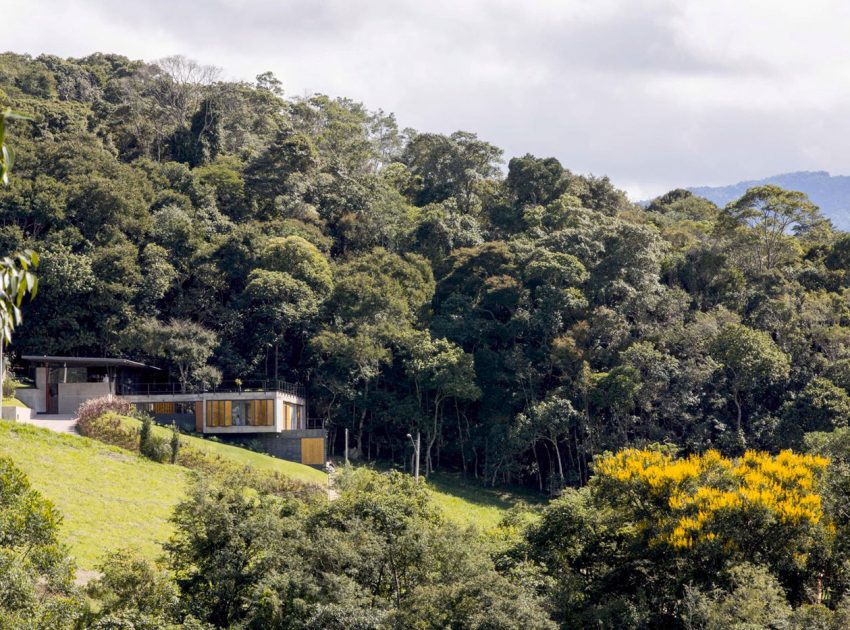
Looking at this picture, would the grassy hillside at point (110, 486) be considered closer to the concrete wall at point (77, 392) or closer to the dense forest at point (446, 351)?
the dense forest at point (446, 351)

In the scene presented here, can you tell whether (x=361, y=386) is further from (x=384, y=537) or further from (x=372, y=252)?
(x=384, y=537)

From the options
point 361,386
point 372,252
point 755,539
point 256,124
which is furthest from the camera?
point 256,124

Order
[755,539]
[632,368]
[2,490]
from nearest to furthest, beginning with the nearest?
[2,490], [755,539], [632,368]

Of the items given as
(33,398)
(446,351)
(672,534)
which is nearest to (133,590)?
(672,534)

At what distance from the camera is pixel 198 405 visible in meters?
46.9

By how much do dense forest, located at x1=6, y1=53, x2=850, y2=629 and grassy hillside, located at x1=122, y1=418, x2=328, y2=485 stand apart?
521cm

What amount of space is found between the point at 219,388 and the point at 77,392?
244 inches

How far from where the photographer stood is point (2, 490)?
21.7 m

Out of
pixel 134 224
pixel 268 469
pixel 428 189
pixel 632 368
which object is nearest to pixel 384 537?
pixel 268 469

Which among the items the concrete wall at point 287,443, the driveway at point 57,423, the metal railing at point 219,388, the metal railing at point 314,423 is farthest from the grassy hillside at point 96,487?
the metal railing at point 314,423

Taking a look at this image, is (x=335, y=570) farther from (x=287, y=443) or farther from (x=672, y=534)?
(x=287, y=443)

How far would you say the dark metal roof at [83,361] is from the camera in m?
45.2

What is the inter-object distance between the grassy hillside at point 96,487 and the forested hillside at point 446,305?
1069 cm

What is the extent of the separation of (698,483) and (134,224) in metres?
35.3
